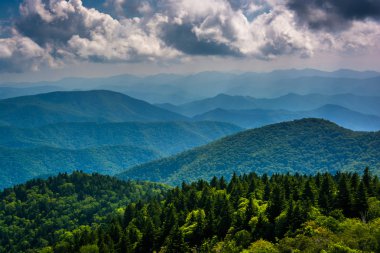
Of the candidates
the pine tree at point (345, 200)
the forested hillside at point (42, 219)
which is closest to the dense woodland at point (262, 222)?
the pine tree at point (345, 200)

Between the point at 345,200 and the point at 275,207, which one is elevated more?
the point at 345,200

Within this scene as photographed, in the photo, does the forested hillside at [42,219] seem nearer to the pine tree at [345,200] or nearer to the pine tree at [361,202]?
the pine tree at [345,200]

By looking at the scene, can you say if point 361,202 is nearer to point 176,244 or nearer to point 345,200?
point 345,200

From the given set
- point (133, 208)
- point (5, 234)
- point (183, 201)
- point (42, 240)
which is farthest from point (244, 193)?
point (5, 234)

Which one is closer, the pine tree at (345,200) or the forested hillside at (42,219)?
the pine tree at (345,200)

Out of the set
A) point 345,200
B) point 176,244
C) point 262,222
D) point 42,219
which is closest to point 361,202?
point 345,200

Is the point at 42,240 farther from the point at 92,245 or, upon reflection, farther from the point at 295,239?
the point at 295,239

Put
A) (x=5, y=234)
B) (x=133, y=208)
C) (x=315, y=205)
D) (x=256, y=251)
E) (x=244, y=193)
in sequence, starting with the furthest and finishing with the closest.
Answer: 1. (x=5, y=234)
2. (x=133, y=208)
3. (x=244, y=193)
4. (x=315, y=205)
5. (x=256, y=251)

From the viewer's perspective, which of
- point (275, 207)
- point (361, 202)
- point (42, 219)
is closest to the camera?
point (361, 202)

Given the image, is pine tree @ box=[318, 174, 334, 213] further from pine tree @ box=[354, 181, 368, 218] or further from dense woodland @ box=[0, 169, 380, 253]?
pine tree @ box=[354, 181, 368, 218]

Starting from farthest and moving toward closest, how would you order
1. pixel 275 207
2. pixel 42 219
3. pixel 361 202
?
pixel 42 219 → pixel 275 207 → pixel 361 202

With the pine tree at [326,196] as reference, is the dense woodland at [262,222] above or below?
below
